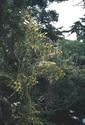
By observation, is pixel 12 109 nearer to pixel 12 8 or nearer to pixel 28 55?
pixel 28 55

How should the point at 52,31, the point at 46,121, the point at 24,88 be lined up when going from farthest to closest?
1. the point at 52,31
2. the point at 46,121
3. the point at 24,88

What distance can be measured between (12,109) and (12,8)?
310 cm

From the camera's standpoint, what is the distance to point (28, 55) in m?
12.9

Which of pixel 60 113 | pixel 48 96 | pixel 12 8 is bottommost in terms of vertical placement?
pixel 60 113

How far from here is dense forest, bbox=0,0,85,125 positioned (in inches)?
502

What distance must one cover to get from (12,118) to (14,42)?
2.42 meters

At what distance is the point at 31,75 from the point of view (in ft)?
41.5

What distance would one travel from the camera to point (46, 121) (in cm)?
1455

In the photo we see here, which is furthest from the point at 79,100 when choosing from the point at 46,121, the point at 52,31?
the point at 52,31

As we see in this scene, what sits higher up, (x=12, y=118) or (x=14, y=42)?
(x=14, y=42)

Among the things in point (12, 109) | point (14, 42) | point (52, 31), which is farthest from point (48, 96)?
point (52, 31)

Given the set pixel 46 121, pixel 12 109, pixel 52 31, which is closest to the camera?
pixel 12 109

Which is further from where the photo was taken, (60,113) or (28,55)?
(60,113)

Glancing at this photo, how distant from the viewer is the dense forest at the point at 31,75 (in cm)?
1275
